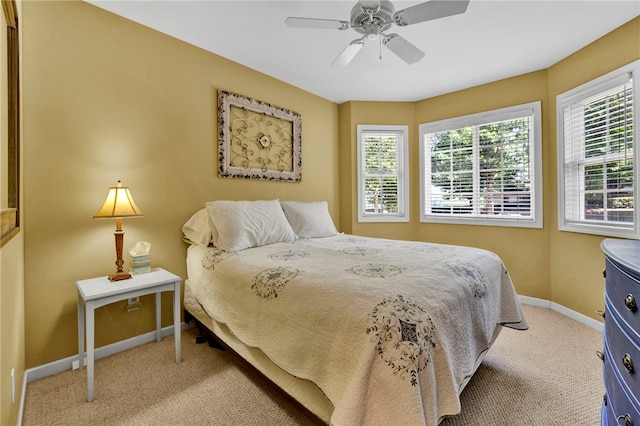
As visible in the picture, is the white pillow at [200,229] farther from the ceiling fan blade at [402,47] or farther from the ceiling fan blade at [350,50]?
the ceiling fan blade at [402,47]

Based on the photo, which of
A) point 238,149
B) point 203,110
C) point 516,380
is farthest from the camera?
point 238,149

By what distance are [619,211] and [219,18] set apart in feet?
12.4

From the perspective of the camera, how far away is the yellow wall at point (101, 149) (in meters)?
1.88

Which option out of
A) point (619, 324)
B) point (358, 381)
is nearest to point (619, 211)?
point (619, 324)

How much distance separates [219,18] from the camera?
2266 mm

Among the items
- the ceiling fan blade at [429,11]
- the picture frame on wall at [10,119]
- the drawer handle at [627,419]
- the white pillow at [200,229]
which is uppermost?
the ceiling fan blade at [429,11]

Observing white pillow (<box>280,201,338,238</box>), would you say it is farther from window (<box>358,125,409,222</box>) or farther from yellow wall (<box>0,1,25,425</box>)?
yellow wall (<box>0,1,25,425</box>)

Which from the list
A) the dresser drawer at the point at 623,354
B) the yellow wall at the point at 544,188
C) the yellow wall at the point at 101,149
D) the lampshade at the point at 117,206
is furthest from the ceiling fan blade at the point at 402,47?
the lampshade at the point at 117,206

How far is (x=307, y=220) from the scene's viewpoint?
119 inches

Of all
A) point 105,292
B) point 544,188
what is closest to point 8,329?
point 105,292

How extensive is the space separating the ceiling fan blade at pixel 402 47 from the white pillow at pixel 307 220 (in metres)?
1.72

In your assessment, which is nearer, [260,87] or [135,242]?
[135,242]

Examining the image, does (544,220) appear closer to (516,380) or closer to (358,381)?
(516,380)

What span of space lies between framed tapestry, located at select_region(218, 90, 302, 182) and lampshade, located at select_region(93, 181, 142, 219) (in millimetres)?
981
